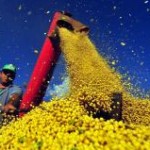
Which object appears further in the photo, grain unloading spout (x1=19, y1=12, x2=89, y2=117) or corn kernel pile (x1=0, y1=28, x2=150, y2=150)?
grain unloading spout (x1=19, y1=12, x2=89, y2=117)

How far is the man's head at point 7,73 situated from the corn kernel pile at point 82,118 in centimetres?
103

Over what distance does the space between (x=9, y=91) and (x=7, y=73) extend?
491mm

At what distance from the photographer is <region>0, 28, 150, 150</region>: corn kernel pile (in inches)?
243

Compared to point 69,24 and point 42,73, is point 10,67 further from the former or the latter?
point 69,24

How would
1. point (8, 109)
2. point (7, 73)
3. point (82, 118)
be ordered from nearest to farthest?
point (82, 118) → point (8, 109) → point (7, 73)

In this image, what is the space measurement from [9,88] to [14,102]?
1.27 feet

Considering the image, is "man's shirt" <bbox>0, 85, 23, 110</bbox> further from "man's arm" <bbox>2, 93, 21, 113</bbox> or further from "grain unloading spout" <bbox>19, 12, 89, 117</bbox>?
"grain unloading spout" <bbox>19, 12, 89, 117</bbox>

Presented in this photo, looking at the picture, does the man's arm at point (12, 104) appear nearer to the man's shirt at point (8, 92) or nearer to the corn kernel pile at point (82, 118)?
the man's shirt at point (8, 92)

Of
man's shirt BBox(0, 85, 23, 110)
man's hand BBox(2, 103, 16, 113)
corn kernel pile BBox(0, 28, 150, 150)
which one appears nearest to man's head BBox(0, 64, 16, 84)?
man's shirt BBox(0, 85, 23, 110)

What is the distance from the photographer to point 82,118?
773 centimetres

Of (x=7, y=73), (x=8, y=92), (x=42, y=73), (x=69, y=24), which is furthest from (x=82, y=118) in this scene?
(x=69, y=24)

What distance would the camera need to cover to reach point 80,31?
38.9ft

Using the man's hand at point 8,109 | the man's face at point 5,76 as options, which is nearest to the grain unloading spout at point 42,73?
the man's face at point 5,76

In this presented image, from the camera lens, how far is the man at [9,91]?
32.4 feet
